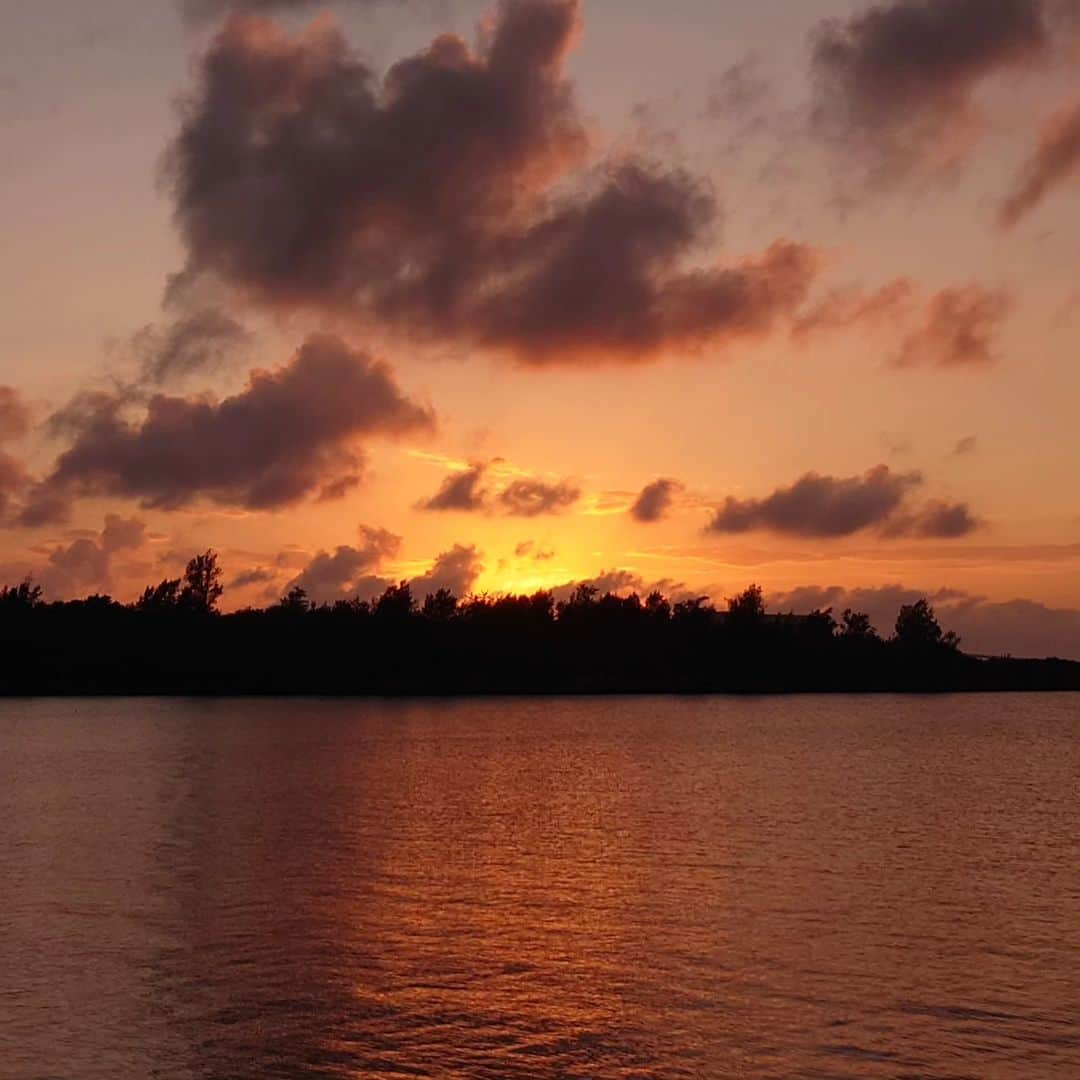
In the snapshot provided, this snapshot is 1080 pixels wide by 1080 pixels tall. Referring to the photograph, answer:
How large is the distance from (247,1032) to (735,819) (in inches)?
1482

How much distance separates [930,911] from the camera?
3862 cm

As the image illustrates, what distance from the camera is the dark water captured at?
982 inches

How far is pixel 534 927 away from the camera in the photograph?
35.8 metres

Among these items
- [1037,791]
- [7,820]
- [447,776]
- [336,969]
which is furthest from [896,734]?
[336,969]

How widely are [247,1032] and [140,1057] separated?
2278 millimetres

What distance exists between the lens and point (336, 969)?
1204 inches

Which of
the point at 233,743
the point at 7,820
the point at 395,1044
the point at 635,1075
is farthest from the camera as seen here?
the point at 233,743

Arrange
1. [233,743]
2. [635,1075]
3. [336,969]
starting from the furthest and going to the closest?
1. [233,743]
2. [336,969]
3. [635,1075]

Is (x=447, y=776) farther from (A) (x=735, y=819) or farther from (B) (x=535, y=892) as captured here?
(B) (x=535, y=892)

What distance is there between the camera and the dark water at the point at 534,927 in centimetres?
2495

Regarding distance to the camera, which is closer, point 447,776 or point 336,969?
point 336,969

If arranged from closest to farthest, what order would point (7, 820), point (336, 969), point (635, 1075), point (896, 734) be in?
1. point (635, 1075)
2. point (336, 969)
3. point (7, 820)
4. point (896, 734)

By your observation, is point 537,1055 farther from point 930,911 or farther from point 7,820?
point 7,820

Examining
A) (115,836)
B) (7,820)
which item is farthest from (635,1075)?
(7,820)
